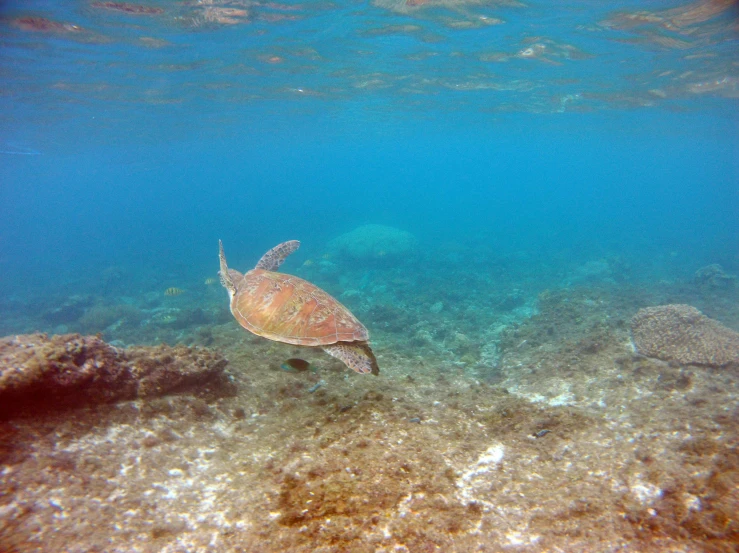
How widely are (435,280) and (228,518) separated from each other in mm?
19948

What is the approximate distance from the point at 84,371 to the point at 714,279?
26496 mm

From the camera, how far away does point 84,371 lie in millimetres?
4215

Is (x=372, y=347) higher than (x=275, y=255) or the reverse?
the reverse

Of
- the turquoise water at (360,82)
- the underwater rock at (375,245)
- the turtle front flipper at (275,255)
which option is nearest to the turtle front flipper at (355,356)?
the turtle front flipper at (275,255)

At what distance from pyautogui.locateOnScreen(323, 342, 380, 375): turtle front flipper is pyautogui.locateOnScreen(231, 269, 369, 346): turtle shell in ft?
0.63

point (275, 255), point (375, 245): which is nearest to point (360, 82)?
point (375, 245)

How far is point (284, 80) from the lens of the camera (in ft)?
75.0

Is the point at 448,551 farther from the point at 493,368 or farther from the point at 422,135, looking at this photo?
the point at 422,135

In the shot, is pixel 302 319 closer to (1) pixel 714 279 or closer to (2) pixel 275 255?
(2) pixel 275 255

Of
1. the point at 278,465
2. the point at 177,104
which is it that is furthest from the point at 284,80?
the point at 278,465

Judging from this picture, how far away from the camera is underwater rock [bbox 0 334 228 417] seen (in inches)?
149

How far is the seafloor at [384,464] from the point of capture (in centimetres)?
294

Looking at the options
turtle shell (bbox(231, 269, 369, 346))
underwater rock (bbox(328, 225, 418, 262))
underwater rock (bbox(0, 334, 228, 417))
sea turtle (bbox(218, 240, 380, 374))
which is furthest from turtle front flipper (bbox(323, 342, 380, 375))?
underwater rock (bbox(328, 225, 418, 262))

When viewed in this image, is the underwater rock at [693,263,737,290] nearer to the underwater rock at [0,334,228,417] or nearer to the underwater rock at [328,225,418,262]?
the underwater rock at [328,225,418,262]
